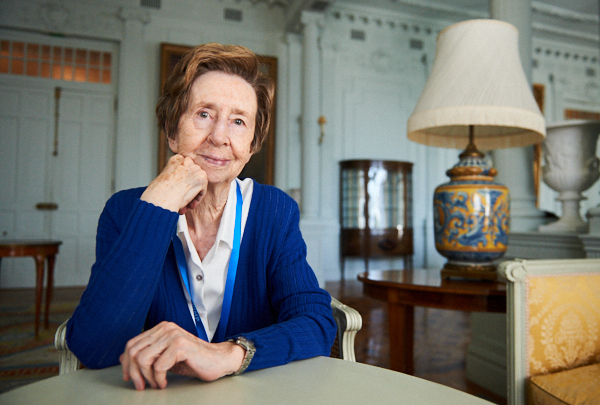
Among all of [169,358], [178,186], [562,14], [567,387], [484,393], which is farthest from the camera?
[562,14]

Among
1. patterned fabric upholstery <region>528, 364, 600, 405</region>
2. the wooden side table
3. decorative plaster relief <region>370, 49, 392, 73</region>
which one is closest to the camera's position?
A: patterned fabric upholstery <region>528, 364, 600, 405</region>

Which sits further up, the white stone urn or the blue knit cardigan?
the white stone urn

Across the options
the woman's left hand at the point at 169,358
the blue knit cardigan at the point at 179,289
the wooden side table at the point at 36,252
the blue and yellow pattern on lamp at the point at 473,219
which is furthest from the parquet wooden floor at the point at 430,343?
the wooden side table at the point at 36,252

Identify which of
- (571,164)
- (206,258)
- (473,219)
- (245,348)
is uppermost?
(571,164)

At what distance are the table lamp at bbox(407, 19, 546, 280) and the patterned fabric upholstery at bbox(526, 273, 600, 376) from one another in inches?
10.5

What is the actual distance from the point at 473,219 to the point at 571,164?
4.31 feet

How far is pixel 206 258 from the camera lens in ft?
3.24

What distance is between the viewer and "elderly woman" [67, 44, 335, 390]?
2.40 ft

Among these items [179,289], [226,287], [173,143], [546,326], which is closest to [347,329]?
[226,287]

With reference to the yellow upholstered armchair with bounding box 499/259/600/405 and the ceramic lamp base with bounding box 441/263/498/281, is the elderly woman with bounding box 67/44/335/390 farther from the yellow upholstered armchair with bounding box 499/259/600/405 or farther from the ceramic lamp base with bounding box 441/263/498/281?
the ceramic lamp base with bounding box 441/263/498/281

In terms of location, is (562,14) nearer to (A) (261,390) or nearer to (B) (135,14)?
(B) (135,14)

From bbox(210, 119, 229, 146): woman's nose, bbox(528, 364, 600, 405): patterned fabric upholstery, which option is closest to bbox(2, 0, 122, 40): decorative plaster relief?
bbox(210, 119, 229, 146): woman's nose

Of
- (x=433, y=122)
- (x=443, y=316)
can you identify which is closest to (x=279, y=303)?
(x=433, y=122)

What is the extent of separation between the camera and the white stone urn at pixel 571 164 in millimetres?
2369
